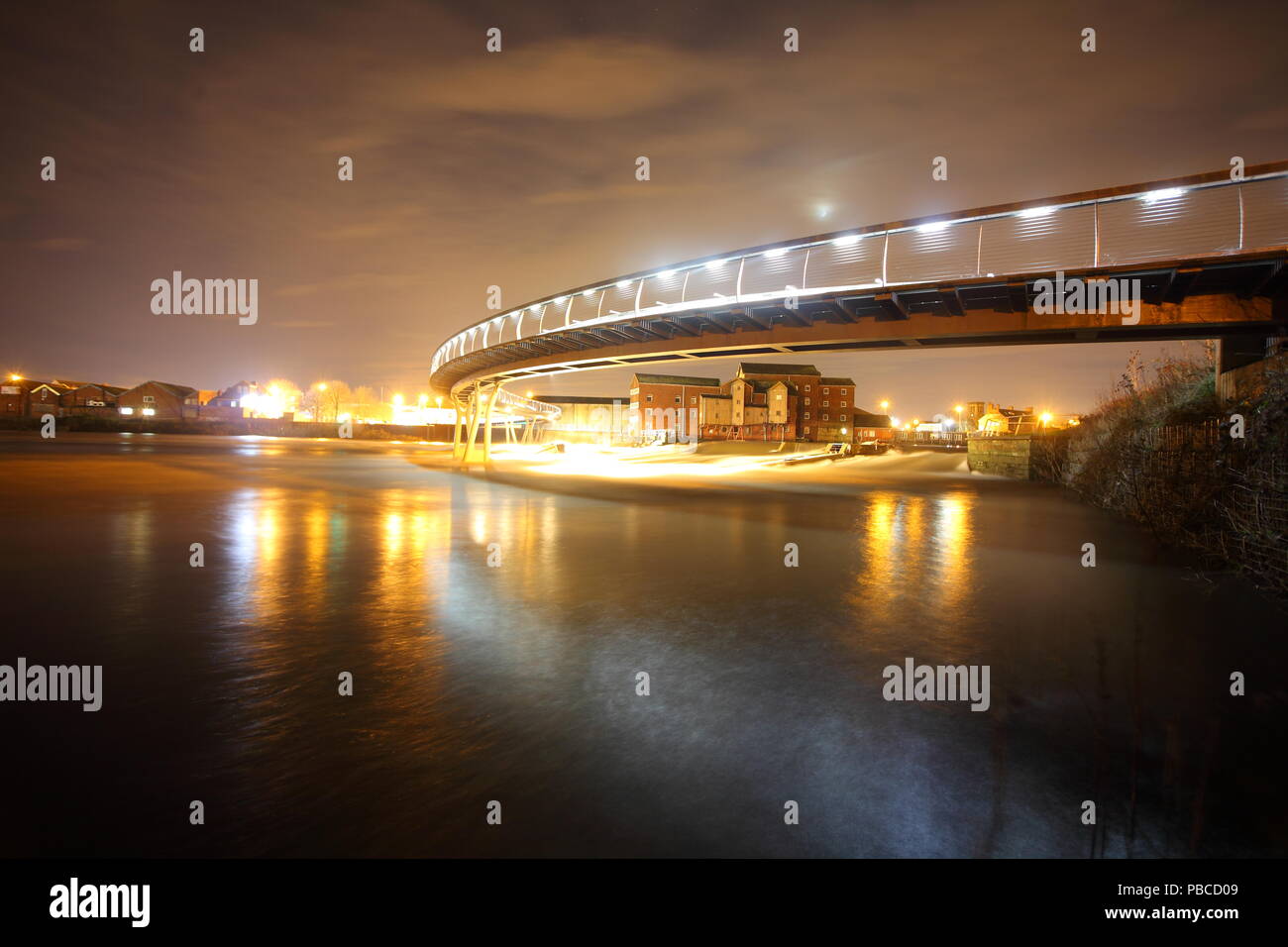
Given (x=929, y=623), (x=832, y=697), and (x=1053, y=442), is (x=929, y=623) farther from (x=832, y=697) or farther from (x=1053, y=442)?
(x=1053, y=442)

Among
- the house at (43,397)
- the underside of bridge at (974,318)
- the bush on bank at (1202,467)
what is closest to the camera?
the bush on bank at (1202,467)

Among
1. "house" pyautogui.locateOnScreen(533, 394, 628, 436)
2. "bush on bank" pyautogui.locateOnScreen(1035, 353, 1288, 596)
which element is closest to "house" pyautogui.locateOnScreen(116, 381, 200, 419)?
"house" pyautogui.locateOnScreen(533, 394, 628, 436)

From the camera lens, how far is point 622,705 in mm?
4699

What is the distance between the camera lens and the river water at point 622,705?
10.6ft

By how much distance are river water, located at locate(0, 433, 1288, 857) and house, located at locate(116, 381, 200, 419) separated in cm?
10888

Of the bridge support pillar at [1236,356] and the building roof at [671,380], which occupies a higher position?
the building roof at [671,380]

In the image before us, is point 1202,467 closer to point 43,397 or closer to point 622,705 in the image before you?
point 622,705

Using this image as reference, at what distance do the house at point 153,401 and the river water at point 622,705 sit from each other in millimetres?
108881

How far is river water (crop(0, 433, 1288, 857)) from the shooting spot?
3227 mm

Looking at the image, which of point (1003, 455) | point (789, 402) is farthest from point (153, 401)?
point (1003, 455)

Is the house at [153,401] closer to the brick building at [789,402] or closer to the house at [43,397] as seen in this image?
the house at [43,397]

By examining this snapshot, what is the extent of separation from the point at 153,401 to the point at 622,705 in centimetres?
12352

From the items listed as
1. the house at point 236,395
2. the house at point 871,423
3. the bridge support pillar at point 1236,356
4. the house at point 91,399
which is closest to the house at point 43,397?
the house at point 91,399

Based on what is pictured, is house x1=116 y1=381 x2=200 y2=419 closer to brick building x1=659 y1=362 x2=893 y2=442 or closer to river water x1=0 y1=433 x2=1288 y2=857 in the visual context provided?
brick building x1=659 y1=362 x2=893 y2=442
